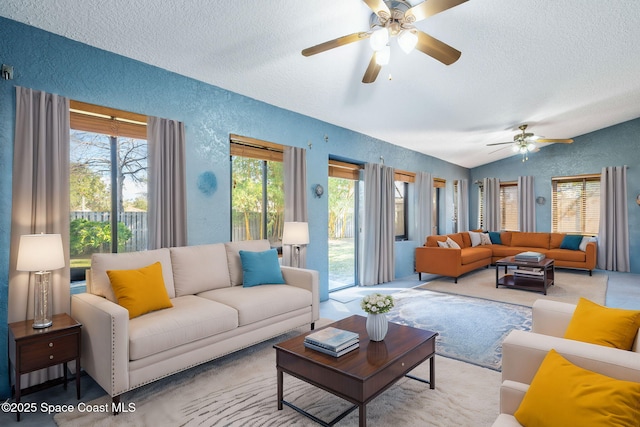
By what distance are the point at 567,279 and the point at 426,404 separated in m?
5.77

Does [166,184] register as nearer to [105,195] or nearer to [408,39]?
[105,195]

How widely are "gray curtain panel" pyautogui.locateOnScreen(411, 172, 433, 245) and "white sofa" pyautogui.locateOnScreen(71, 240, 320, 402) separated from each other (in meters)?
4.37

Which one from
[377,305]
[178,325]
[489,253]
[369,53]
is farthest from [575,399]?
[489,253]

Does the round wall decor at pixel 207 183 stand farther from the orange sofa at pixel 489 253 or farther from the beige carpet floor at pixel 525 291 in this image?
the orange sofa at pixel 489 253

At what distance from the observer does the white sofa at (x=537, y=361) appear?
1446mm

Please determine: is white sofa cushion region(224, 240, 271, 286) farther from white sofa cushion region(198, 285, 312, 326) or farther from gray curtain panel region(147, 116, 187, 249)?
gray curtain panel region(147, 116, 187, 249)

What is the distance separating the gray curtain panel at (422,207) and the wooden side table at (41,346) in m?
6.30

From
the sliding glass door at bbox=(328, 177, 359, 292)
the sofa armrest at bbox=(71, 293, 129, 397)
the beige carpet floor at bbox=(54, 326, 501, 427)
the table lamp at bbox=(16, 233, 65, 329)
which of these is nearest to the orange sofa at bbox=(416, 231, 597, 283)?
the sliding glass door at bbox=(328, 177, 359, 292)

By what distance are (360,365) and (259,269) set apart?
1849 mm

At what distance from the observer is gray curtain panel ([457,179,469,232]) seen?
9.45 m

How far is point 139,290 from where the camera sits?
2.71 meters

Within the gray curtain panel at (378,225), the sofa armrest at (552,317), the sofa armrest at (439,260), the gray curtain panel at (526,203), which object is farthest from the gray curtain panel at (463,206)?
the sofa armrest at (552,317)

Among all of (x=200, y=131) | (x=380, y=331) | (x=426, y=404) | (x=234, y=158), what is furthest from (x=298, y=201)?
(x=426, y=404)

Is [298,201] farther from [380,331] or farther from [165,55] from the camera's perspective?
[380,331]
